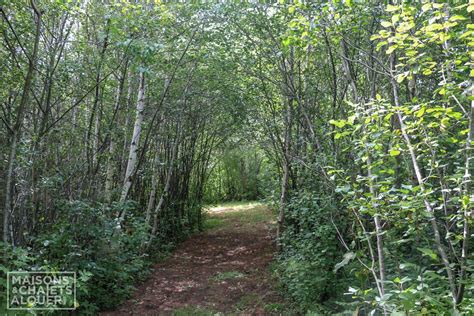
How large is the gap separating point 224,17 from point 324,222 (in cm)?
387

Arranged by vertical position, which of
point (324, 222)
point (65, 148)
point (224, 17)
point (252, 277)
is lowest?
point (252, 277)

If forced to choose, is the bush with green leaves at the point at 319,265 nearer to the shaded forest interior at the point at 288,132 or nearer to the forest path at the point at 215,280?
the shaded forest interior at the point at 288,132

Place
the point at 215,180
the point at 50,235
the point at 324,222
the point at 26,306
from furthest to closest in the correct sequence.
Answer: the point at 215,180, the point at 324,222, the point at 50,235, the point at 26,306

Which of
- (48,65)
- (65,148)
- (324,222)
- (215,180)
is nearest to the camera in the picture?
(48,65)

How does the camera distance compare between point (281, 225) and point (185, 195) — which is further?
point (185, 195)

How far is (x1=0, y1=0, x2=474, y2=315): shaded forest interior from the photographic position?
2.50 meters

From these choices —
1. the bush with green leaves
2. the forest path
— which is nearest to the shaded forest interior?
the bush with green leaves

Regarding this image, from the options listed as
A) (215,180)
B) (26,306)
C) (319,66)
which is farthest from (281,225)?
(215,180)

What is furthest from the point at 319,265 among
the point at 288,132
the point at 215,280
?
the point at 288,132

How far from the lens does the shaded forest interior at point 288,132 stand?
250 cm

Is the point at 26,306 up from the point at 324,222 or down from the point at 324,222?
down

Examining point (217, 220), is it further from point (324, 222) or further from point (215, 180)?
point (324, 222)

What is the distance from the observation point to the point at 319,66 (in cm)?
655

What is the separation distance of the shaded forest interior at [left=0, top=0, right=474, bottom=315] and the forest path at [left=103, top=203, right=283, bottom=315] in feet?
1.33
